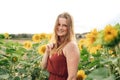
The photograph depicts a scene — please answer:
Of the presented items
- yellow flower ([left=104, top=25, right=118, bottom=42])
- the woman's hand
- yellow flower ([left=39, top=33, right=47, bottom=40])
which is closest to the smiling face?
the woman's hand

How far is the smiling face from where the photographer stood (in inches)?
124

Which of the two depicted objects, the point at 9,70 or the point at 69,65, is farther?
the point at 9,70

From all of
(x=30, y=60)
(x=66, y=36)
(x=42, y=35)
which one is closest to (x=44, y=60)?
(x=66, y=36)

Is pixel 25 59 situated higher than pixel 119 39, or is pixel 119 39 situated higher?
pixel 119 39

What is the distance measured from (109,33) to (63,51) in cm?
95

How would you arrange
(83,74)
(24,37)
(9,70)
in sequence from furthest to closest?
(24,37), (9,70), (83,74)

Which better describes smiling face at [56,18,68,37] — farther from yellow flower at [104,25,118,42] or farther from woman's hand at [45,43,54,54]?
yellow flower at [104,25,118,42]

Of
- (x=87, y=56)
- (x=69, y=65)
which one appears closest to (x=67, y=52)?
(x=69, y=65)

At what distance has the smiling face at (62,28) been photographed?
10.4 ft

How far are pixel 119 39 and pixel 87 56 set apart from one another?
1.14m

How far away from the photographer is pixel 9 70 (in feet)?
12.2

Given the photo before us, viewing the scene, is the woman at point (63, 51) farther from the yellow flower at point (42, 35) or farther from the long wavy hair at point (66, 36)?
the yellow flower at point (42, 35)

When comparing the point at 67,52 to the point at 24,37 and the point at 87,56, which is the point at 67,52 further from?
the point at 24,37

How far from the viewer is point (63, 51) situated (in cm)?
318
